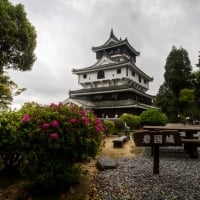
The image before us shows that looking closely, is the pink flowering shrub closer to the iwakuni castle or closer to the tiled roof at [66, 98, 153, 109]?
the iwakuni castle

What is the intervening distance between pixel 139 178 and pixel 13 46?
18179mm

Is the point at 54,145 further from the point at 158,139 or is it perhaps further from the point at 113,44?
the point at 113,44

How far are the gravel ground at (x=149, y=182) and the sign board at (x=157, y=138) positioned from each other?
0.87 m

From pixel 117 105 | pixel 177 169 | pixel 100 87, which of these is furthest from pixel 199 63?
pixel 177 169

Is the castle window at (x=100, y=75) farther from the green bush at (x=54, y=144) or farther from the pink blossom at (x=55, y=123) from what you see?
the pink blossom at (x=55, y=123)

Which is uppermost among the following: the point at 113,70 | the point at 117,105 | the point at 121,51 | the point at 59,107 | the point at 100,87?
the point at 121,51

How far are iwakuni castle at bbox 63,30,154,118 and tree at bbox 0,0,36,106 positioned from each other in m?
8.96

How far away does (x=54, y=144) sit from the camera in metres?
4.30

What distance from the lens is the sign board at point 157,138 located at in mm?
5680

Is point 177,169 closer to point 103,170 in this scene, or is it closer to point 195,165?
point 195,165

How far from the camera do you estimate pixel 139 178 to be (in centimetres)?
554

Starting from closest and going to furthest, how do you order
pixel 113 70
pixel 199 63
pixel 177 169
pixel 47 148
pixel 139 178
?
pixel 47 148 < pixel 139 178 < pixel 177 169 < pixel 199 63 < pixel 113 70

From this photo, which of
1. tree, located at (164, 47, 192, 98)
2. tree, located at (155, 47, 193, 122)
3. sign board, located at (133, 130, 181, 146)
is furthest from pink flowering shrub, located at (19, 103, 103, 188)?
tree, located at (164, 47, 192, 98)

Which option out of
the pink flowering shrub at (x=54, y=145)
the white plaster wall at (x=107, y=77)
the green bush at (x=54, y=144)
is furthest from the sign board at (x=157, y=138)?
Result: the white plaster wall at (x=107, y=77)
